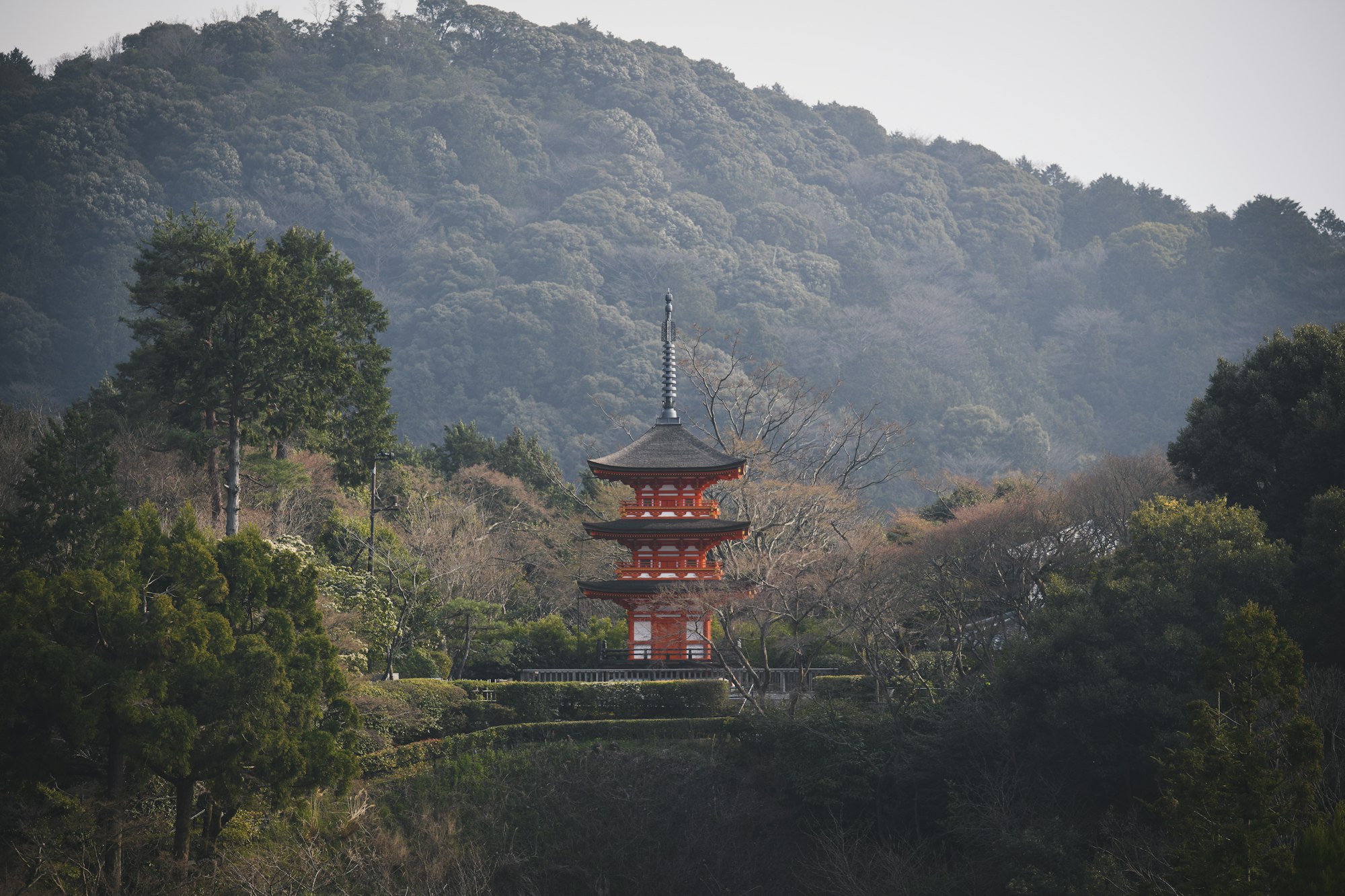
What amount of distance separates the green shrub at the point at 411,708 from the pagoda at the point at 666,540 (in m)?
4.50

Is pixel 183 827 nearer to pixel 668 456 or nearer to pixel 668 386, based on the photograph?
pixel 668 456

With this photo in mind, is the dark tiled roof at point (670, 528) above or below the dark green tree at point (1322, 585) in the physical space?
above

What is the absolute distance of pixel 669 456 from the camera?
1195 inches

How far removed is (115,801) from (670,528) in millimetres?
13764

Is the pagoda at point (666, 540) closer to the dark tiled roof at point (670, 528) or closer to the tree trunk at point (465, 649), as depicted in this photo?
the dark tiled roof at point (670, 528)

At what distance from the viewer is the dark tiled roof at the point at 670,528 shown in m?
29.4

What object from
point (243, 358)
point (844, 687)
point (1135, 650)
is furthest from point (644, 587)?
point (1135, 650)

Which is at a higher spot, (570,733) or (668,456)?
(668,456)

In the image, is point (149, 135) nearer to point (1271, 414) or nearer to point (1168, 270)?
point (1168, 270)

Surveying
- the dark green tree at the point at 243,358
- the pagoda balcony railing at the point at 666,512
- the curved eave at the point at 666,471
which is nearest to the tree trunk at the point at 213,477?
the dark green tree at the point at 243,358

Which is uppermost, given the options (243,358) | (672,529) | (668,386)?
(243,358)

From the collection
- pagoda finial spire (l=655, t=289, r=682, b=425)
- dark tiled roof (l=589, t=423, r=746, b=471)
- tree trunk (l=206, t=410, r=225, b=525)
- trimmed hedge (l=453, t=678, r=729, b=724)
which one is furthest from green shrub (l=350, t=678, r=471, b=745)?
pagoda finial spire (l=655, t=289, r=682, b=425)

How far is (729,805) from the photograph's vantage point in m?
24.2

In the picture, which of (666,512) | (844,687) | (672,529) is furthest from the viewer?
(666,512)
